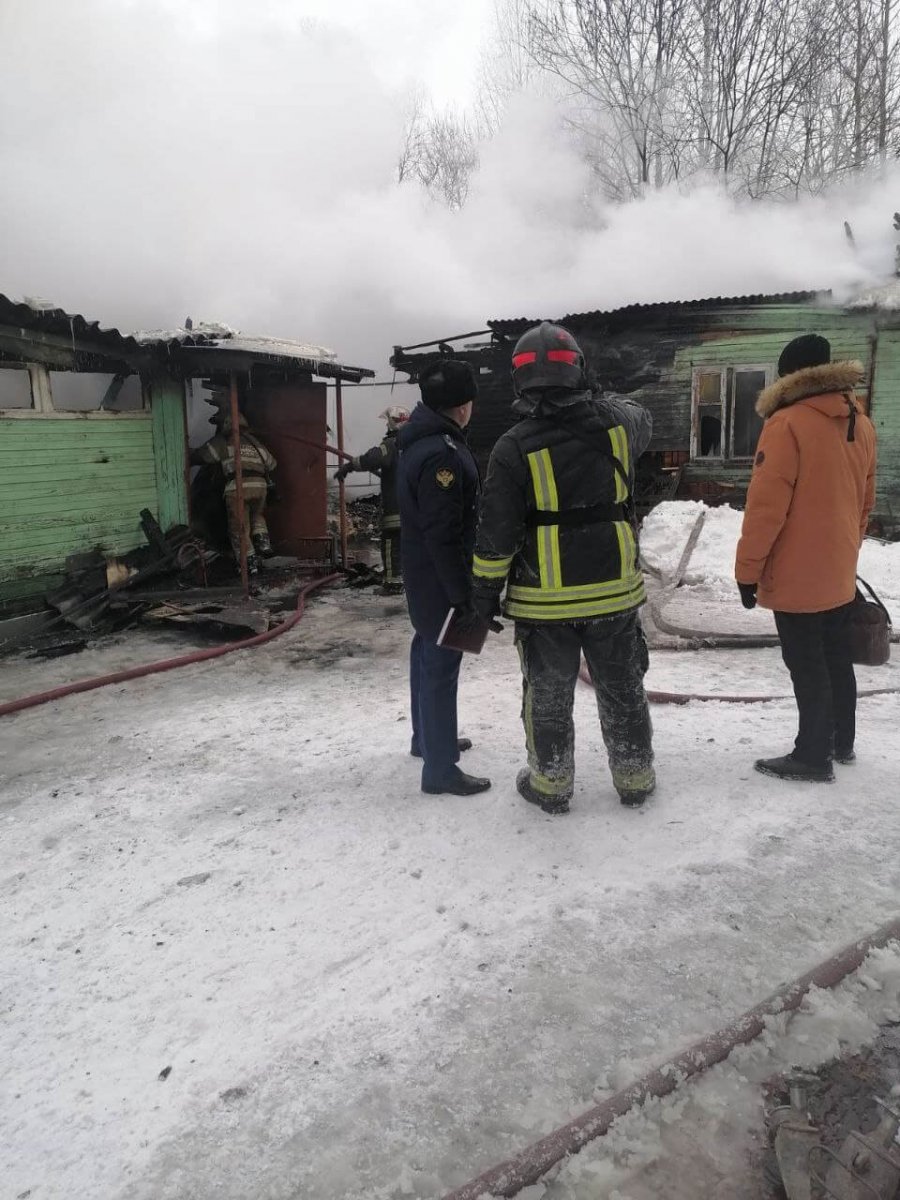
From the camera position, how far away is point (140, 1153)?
1841 millimetres

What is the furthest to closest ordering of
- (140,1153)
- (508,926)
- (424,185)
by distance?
(424,185), (508,926), (140,1153)

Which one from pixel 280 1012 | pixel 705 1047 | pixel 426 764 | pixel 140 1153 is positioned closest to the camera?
pixel 140 1153

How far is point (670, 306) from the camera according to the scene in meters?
13.2

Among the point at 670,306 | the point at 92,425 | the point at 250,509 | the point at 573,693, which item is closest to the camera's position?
the point at 573,693

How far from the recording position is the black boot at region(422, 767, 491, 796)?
139 inches

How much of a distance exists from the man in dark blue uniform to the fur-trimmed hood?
126cm

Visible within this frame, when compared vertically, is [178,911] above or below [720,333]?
below

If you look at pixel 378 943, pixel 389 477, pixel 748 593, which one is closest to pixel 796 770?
pixel 748 593

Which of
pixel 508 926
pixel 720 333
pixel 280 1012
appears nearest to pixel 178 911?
pixel 280 1012

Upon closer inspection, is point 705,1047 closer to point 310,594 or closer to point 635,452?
point 635,452

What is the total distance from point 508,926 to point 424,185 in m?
35.0

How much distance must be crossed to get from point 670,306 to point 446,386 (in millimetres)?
11273

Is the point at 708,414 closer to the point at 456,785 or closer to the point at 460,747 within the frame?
the point at 460,747

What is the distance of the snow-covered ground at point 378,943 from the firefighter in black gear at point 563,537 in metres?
0.61
